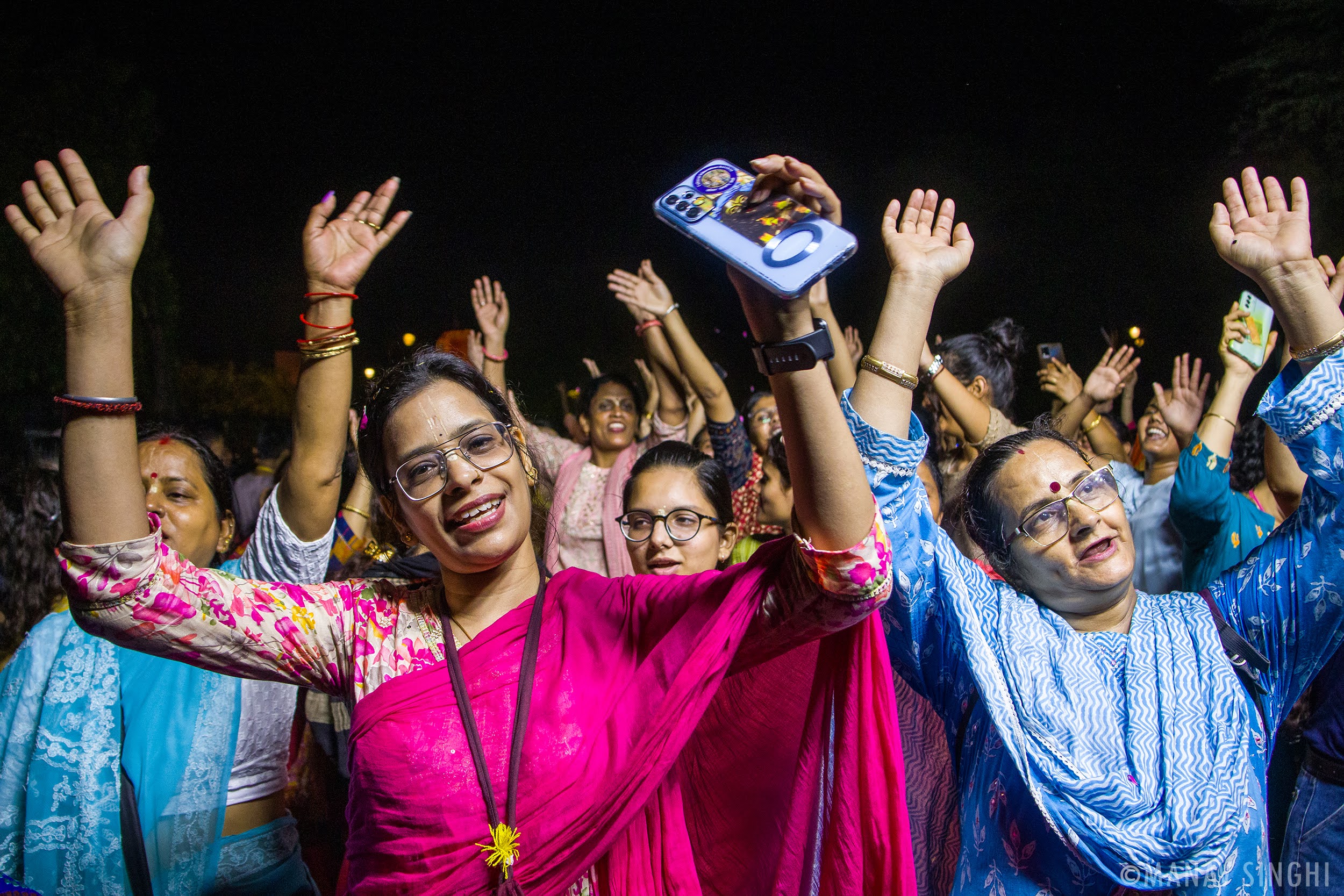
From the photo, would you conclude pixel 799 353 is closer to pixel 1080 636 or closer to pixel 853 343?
pixel 1080 636

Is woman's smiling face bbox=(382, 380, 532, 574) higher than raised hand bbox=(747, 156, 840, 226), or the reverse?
raised hand bbox=(747, 156, 840, 226)

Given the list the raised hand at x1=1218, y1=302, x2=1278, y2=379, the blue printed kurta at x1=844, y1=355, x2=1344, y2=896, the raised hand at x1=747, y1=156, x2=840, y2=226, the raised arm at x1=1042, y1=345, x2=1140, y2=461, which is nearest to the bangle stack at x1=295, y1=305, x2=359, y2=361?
the raised hand at x1=747, y1=156, x2=840, y2=226

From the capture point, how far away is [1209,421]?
8.39 ft

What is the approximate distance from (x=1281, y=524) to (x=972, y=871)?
3.01 feet

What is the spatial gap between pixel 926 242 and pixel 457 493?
3.16 ft

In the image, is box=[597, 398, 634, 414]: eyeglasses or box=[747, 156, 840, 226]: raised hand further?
box=[597, 398, 634, 414]: eyeglasses

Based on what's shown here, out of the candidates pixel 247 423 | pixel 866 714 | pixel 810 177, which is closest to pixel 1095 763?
pixel 866 714

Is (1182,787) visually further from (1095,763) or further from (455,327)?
(455,327)

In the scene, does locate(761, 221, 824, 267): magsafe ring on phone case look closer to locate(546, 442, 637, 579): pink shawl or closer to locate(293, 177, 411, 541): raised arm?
locate(293, 177, 411, 541): raised arm

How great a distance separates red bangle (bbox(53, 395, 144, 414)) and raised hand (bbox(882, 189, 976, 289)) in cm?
125

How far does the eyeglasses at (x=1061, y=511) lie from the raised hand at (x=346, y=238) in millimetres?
1404

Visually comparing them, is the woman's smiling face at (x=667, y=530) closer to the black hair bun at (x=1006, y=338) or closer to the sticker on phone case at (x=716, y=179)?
the sticker on phone case at (x=716, y=179)

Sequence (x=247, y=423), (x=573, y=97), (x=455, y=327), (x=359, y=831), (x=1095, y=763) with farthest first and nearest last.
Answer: (x=247, y=423) → (x=455, y=327) → (x=573, y=97) → (x=1095, y=763) → (x=359, y=831)

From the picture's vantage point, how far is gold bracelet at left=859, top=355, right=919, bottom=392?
140cm
